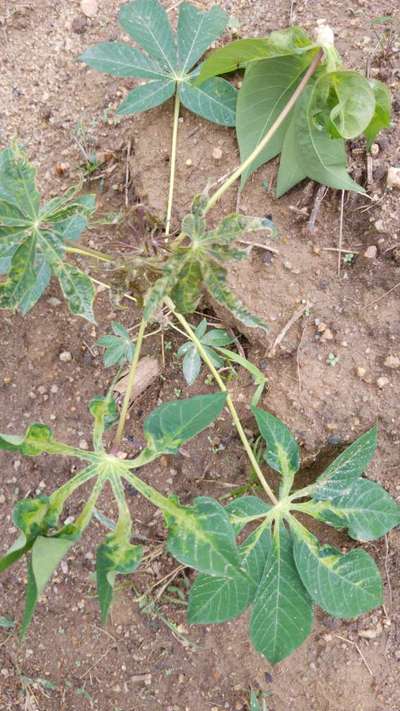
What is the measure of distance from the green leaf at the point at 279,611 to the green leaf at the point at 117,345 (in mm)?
546

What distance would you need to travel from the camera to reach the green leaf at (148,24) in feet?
5.17

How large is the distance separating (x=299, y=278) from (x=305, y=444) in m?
0.39

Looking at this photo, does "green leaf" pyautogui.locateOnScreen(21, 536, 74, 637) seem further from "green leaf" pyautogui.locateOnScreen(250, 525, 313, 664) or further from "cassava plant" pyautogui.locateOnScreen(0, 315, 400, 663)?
"green leaf" pyautogui.locateOnScreen(250, 525, 313, 664)

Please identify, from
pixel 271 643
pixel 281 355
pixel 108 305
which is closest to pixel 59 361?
pixel 108 305

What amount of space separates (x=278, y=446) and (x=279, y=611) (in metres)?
0.33

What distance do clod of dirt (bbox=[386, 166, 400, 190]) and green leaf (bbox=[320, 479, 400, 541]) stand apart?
0.67 m

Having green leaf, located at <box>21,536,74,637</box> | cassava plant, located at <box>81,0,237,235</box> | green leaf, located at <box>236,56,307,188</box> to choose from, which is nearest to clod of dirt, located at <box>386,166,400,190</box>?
green leaf, located at <box>236,56,307,188</box>

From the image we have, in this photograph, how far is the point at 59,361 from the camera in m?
1.78

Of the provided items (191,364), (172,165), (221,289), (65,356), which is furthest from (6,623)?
(172,165)

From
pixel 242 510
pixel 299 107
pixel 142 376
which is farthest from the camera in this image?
pixel 142 376

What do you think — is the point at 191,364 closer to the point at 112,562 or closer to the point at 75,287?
the point at 75,287

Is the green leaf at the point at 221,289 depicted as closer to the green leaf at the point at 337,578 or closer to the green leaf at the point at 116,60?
the green leaf at the point at 337,578

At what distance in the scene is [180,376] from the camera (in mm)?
1746

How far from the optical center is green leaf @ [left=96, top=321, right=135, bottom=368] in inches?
62.9
